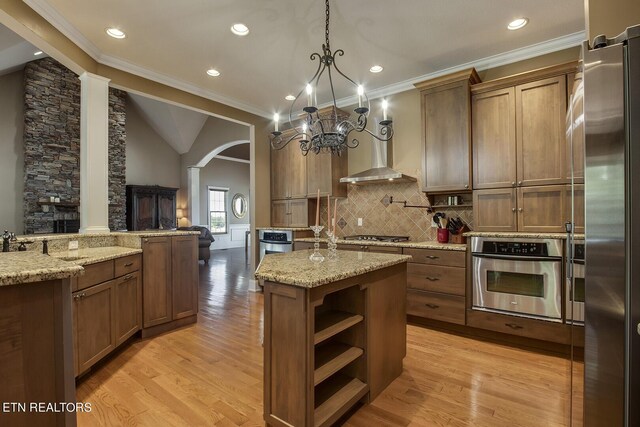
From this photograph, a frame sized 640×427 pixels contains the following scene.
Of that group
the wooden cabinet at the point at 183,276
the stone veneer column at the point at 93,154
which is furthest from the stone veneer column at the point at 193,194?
the wooden cabinet at the point at 183,276

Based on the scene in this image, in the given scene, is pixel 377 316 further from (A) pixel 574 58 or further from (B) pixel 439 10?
(A) pixel 574 58

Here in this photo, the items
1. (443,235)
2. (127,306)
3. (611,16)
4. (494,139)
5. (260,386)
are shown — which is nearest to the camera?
(611,16)

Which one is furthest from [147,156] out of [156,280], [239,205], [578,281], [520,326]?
[578,281]

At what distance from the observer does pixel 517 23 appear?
2.74 metres

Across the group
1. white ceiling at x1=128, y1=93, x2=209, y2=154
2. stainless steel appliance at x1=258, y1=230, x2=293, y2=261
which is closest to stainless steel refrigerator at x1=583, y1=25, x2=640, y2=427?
stainless steel appliance at x1=258, y1=230, x2=293, y2=261

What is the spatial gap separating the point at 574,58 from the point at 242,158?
1041 centimetres

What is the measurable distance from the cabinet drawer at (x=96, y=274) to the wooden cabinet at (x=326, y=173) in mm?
2694

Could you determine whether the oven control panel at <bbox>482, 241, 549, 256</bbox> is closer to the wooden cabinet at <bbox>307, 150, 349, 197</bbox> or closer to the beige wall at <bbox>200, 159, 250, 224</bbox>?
the wooden cabinet at <bbox>307, 150, 349, 197</bbox>

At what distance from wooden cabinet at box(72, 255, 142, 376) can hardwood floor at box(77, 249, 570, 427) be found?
7.3 inches

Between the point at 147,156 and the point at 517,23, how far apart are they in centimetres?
962

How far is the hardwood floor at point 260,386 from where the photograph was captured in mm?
1836

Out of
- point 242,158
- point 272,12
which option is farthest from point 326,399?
point 242,158

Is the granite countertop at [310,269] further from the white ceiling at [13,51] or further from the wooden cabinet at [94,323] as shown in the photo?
the white ceiling at [13,51]

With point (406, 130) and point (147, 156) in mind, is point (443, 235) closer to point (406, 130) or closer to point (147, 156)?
point (406, 130)
